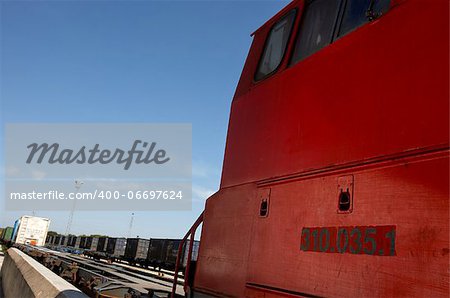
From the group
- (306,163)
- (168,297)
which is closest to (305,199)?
(306,163)

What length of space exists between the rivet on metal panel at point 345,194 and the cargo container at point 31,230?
45.0m

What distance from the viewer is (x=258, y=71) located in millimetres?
3977

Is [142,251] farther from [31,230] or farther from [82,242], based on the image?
[31,230]

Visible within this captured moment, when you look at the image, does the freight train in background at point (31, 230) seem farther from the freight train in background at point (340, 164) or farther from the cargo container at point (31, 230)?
the freight train in background at point (340, 164)

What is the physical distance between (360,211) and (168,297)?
15.0 feet

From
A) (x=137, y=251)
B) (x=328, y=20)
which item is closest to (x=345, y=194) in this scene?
(x=328, y=20)

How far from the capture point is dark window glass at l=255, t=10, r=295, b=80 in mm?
3637

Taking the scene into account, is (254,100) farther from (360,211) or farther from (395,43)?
(360,211)

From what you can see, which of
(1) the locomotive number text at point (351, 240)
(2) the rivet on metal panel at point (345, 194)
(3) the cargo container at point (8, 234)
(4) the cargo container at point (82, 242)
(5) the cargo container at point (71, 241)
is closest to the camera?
(1) the locomotive number text at point (351, 240)

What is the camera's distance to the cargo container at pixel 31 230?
4006 cm

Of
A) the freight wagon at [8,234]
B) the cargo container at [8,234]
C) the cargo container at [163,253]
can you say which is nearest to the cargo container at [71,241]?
the freight wagon at [8,234]

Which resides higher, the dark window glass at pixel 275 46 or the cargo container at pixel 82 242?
the dark window glass at pixel 275 46

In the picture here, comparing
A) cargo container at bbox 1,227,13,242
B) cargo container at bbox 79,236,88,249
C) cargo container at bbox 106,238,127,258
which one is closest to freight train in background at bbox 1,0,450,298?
cargo container at bbox 106,238,127,258

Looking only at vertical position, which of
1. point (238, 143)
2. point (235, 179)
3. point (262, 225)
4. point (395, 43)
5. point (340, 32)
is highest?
point (340, 32)
